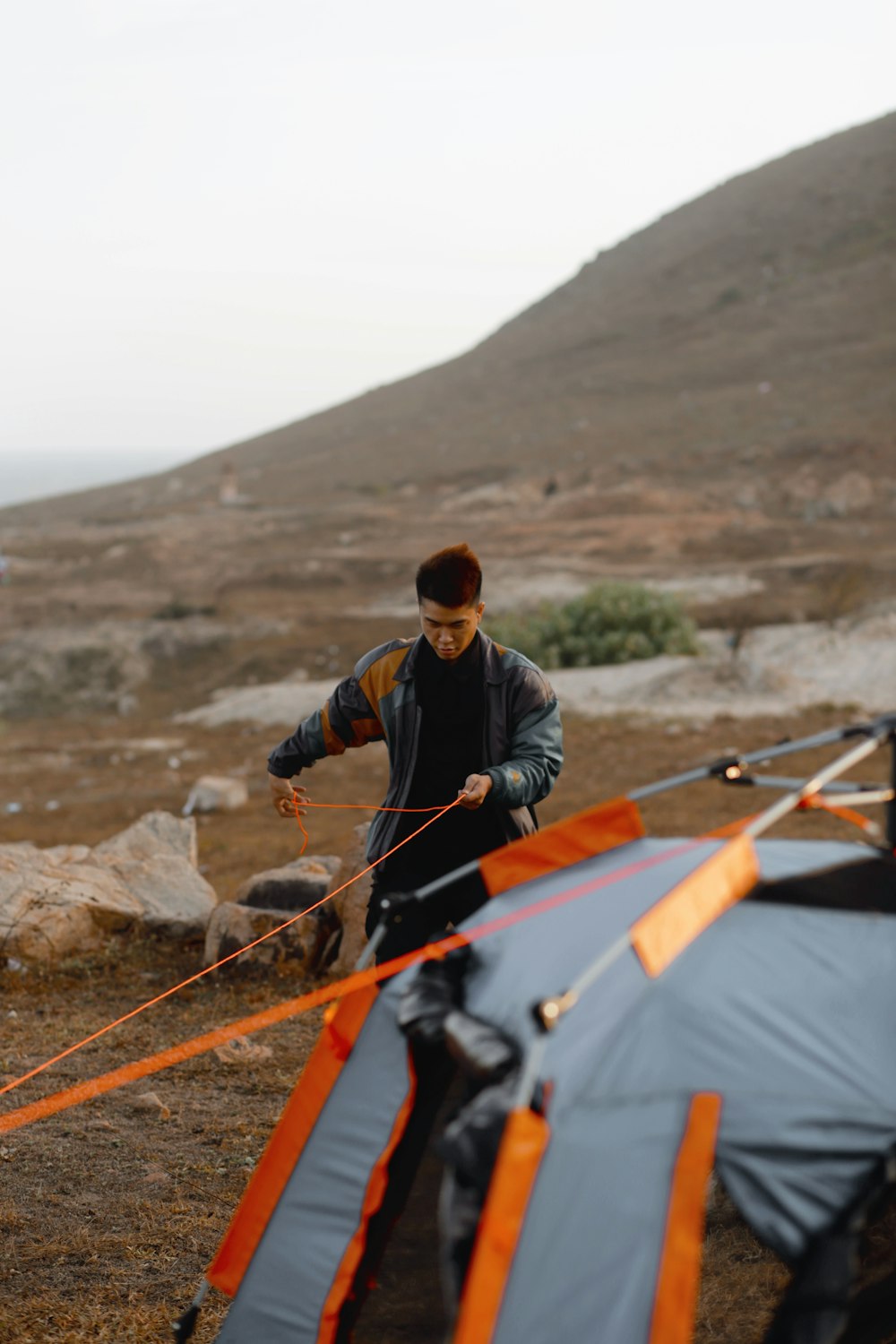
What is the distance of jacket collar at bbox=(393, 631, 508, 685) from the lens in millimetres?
4070

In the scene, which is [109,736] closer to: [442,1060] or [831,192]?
[442,1060]

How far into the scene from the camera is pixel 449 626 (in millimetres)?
3949

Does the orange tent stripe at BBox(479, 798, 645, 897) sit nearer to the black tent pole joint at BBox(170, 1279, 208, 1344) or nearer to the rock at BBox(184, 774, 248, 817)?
the black tent pole joint at BBox(170, 1279, 208, 1344)

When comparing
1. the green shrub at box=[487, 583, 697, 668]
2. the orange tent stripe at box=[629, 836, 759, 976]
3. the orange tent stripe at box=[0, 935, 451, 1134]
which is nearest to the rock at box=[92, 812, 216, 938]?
the orange tent stripe at box=[0, 935, 451, 1134]

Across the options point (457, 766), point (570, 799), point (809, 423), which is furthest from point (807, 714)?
point (809, 423)

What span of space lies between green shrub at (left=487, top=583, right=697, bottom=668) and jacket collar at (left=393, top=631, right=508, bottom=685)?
14.9 meters

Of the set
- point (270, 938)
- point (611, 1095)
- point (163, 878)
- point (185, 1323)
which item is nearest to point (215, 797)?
point (163, 878)

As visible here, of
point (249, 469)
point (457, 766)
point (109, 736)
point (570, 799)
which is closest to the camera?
point (457, 766)

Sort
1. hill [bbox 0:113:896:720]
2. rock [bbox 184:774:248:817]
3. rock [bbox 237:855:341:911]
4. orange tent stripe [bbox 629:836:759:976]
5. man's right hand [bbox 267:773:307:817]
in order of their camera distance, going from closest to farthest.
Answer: orange tent stripe [bbox 629:836:759:976]
man's right hand [bbox 267:773:307:817]
rock [bbox 237:855:341:911]
rock [bbox 184:774:248:817]
hill [bbox 0:113:896:720]

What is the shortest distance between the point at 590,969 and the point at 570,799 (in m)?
9.75

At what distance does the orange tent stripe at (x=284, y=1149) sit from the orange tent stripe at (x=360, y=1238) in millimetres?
224

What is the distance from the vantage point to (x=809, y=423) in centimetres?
4462

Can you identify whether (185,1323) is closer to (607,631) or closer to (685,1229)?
(685,1229)

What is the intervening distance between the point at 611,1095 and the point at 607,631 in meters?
17.0
